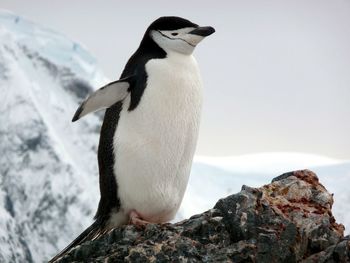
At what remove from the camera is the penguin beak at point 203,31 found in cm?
378

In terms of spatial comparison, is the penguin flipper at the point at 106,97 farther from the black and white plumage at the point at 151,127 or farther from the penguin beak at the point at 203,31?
the penguin beak at the point at 203,31

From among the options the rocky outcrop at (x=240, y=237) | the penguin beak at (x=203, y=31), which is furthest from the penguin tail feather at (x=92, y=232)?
the penguin beak at (x=203, y=31)

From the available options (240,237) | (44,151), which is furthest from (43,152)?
(240,237)

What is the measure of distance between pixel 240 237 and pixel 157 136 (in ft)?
2.56

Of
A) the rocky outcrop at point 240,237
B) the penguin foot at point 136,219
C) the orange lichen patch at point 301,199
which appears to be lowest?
the penguin foot at point 136,219

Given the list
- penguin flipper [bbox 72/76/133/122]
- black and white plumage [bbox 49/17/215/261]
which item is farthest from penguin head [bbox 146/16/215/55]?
penguin flipper [bbox 72/76/133/122]

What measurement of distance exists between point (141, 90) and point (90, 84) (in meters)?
27.8

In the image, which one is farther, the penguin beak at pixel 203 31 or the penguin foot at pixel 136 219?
the penguin beak at pixel 203 31

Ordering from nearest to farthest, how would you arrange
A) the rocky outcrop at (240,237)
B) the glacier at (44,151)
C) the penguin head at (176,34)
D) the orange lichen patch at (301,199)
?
the rocky outcrop at (240,237) → the orange lichen patch at (301,199) → the penguin head at (176,34) → the glacier at (44,151)

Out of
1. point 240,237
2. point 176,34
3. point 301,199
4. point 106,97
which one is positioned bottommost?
point 240,237

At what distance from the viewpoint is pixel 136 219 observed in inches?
144

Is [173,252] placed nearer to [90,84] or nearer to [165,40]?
[165,40]

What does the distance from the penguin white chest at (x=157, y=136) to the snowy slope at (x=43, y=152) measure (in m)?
24.1

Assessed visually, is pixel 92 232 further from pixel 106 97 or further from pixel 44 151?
pixel 44 151
